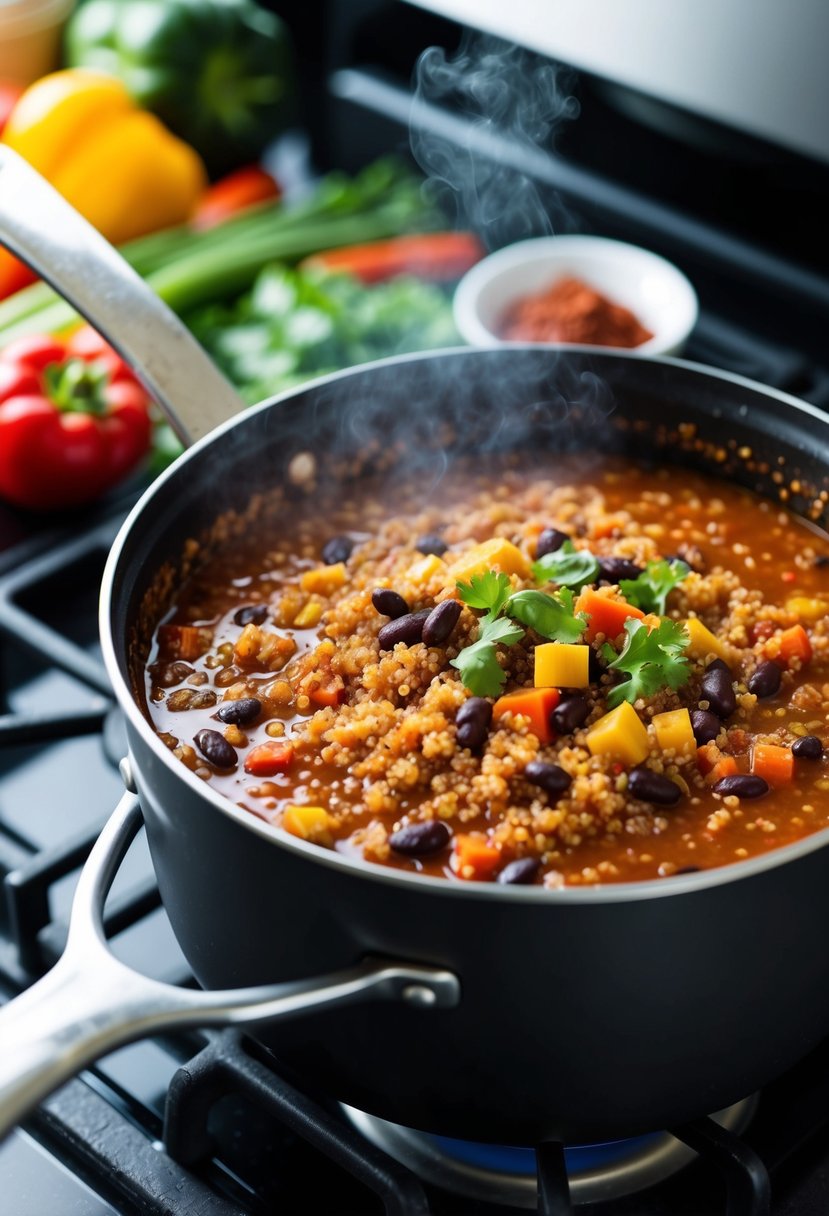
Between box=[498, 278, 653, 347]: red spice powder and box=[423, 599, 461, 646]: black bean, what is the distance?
4.78 ft

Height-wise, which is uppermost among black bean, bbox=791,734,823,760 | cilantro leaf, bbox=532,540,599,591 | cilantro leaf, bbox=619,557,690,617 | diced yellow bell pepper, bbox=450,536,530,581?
diced yellow bell pepper, bbox=450,536,530,581

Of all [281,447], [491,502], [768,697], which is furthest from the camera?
[491,502]

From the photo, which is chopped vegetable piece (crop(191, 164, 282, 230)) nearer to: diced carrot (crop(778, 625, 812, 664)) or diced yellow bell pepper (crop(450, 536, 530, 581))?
diced yellow bell pepper (crop(450, 536, 530, 581))

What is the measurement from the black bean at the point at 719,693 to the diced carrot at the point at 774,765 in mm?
76

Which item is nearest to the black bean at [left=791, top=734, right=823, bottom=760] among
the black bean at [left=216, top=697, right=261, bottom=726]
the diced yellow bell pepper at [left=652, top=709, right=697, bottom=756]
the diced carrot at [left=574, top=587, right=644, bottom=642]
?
the diced yellow bell pepper at [left=652, top=709, right=697, bottom=756]

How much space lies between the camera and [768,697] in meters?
1.99

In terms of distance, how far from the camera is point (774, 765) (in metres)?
1.83

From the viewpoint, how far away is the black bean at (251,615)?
2180 mm

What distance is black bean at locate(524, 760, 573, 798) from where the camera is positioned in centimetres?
171

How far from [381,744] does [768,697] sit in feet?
1.94

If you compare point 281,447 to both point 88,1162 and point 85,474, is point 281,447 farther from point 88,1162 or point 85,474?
point 88,1162

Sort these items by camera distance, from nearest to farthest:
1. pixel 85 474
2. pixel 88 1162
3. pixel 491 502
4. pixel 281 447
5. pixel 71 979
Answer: pixel 71 979, pixel 88 1162, pixel 281 447, pixel 491 502, pixel 85 474

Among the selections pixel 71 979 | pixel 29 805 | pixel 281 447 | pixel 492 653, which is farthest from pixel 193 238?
pixel 71 979

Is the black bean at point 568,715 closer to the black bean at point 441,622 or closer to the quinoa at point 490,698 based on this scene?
the quinoa at point 490,698
